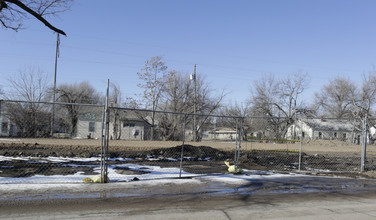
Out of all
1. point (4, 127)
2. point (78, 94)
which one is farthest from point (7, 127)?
point (78, 94)

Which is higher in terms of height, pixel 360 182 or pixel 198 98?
pixel 198 98

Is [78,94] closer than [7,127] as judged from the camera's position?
No

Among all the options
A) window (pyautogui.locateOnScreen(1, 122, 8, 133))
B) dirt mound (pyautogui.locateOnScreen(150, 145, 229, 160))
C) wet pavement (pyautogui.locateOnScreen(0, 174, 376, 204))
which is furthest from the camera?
dirt mound (pyautogui.locateOnScreen(150, 145, 229, 160))

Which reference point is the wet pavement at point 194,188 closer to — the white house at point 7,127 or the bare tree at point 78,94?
the white house at point 7,127

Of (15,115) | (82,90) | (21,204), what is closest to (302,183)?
(21,204)

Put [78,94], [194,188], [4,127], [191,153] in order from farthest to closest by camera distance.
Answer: [78,94] → [191,153] → [4,127] → [194,188]

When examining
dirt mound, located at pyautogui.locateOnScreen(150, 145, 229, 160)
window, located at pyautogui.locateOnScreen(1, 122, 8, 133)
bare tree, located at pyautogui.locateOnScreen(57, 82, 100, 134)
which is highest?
bare tree, located at pyautogui.locateOnScreen(57, 82, 100, 134)

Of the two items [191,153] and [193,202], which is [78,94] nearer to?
[191,153]

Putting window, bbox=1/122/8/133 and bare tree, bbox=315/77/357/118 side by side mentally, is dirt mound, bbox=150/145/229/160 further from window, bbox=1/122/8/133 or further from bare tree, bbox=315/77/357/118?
bare tree, bbox=315/77/357/118

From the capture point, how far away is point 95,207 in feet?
19.3

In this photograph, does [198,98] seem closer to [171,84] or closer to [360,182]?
[171,84]

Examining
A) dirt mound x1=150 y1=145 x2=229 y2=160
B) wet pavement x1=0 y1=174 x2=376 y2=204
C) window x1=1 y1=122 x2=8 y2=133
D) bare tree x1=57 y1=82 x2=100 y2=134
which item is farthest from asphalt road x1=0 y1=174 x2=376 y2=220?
bare tree x1=57 y1=82 x2=100 y2=134

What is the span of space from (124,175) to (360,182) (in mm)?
7780

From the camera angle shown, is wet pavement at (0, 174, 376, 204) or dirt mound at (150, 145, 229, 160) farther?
dirt mound at (150, 145, 229, 160)
